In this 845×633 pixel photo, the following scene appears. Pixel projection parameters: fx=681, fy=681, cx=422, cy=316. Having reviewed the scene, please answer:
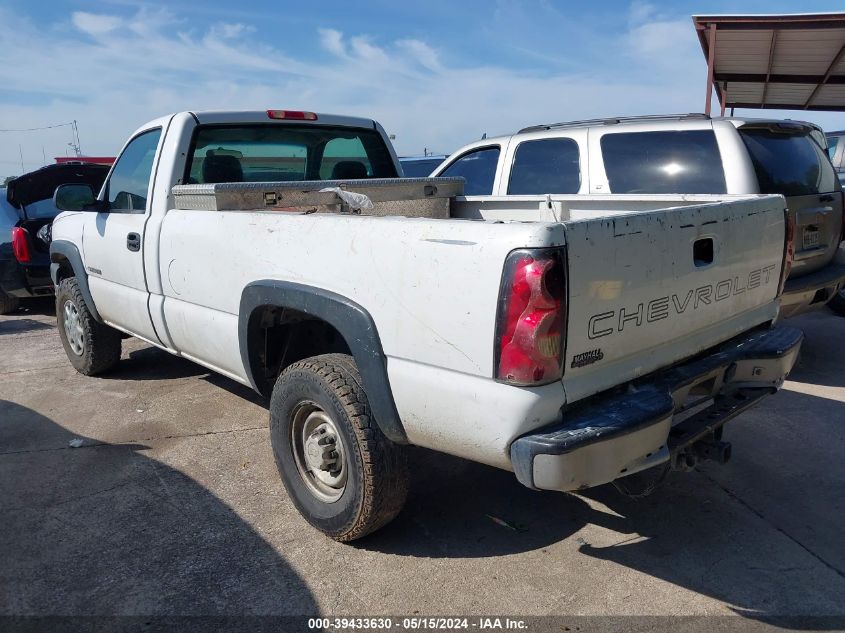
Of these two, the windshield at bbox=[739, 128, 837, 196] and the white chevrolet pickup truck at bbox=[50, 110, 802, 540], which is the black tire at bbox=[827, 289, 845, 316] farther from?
the white chevrolet pickup truck at bbox=[50, 110, 802, 540]

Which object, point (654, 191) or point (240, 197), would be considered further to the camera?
point (654, 191)

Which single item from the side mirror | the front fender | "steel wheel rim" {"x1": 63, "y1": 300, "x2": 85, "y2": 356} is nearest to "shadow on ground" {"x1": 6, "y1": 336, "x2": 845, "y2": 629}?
the front fender

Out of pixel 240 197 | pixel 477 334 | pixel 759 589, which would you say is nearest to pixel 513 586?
pixel 759 589

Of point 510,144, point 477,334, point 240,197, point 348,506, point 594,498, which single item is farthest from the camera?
point 510,144

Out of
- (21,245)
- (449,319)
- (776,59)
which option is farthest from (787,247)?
(776,59)

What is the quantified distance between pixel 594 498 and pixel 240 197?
2.50m

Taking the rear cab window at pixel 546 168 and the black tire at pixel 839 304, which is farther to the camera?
the black tire at pixel 839 304

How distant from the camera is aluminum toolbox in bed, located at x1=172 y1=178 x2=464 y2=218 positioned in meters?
3.73

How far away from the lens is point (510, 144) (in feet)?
21.1

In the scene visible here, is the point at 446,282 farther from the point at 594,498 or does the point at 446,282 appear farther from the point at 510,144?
the point at 510,144

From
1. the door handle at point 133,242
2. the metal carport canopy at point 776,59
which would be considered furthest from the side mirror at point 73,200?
the metal carport canopy at point 776,59

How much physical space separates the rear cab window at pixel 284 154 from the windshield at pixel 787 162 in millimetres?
2692

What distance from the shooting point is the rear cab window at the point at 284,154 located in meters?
4.33

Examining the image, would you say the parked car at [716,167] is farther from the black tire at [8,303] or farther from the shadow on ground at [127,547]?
the black tire at [8,303]
